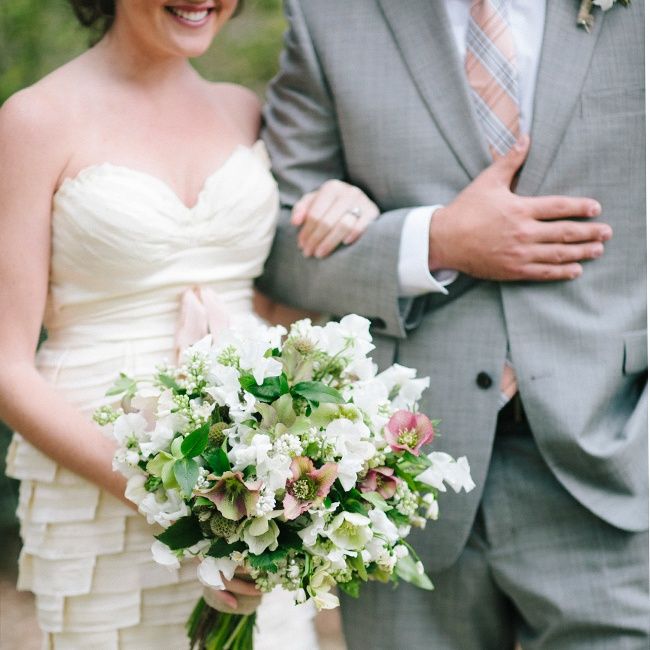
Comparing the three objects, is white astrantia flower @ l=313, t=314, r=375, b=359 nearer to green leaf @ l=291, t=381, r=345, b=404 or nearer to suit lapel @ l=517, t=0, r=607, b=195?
green leaf @ l=291, t=381, r=345, b=404

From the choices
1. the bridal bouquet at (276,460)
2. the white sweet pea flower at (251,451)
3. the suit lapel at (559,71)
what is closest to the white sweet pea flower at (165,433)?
the bridal bouquet at (276,460)

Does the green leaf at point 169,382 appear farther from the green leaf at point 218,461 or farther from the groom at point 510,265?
the groom at point 510,265

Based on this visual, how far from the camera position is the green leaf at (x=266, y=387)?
194cm

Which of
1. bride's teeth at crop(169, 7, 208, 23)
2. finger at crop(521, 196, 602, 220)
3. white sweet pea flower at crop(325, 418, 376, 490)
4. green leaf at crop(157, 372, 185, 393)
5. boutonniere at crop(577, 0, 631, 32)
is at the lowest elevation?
green leaf at crop(157, 372, 185, 393)

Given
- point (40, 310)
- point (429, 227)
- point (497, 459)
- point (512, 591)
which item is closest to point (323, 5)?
point (429, 227)

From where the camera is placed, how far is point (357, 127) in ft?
8.19

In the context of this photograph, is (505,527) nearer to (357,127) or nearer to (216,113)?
(357,127)

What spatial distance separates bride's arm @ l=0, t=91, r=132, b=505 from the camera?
2.29 m

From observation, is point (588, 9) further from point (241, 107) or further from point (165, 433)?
point (165, 433)

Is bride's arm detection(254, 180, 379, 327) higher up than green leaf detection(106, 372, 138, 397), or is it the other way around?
bride's arm detection(254, 180, 379, 327)

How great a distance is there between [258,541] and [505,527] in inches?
32.7

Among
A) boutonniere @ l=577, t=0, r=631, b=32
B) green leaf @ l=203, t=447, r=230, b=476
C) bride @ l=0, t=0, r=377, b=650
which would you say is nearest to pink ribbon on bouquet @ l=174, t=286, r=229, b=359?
bride @ l=0, t=0, r=377, b=650

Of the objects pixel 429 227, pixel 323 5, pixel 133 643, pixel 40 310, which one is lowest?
pixel 133 643

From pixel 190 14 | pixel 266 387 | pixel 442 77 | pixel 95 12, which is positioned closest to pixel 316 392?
pixel 266 387
